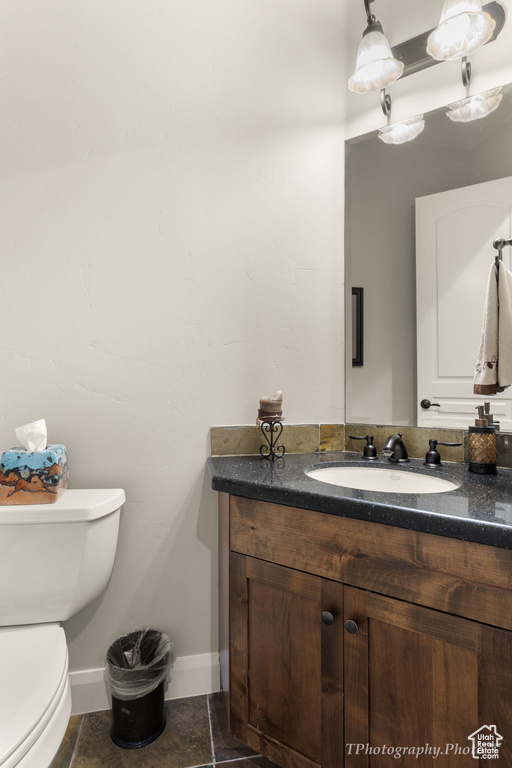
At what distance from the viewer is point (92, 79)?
1383 millimetres

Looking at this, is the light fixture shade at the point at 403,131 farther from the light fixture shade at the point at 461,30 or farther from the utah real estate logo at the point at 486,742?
the utah real estate logo at the point at 486,742

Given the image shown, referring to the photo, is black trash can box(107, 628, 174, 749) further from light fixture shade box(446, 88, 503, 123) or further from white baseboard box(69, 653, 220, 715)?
light fixture shade box(446, 88, 503, 123)

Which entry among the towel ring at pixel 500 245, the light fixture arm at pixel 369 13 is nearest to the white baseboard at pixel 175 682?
the towel ring at pixel 500 245

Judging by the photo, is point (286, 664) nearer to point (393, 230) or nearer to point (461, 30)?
point (393, 230)

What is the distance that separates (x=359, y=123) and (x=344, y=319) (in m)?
0.73

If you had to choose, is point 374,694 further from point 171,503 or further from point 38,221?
point 38,221

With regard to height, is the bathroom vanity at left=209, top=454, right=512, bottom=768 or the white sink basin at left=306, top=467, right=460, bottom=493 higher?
the white sink basin at left=306, top=467, right=460, bottom=493

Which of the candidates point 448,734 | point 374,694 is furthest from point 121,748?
point 448,734

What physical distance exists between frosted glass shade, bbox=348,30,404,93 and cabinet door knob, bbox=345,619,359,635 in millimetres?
1592

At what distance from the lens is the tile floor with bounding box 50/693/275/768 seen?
1174mm

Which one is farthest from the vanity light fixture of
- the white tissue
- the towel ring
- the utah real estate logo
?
the utah real estate logo

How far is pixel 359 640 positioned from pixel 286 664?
24cm

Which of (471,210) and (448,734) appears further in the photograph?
(471,210)

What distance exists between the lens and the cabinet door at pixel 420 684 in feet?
2.43
